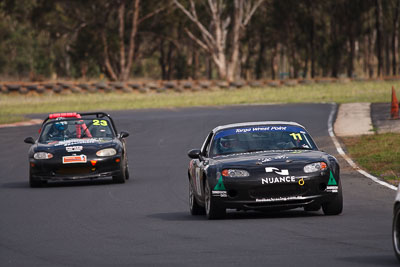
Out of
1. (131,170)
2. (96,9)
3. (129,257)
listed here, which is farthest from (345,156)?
(96,9)

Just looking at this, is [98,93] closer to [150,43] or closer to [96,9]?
[96,9]

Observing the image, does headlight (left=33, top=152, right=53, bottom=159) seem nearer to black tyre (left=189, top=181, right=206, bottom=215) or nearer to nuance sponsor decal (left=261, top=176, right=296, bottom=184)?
black tyre (left=189, top=181, right=206, bottom=215)

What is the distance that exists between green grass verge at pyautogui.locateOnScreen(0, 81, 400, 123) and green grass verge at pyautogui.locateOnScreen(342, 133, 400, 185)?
22032 mm

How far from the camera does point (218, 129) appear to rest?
14.0 m

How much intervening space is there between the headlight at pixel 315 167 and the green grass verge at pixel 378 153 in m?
5.64

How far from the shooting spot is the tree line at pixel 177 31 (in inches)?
2972

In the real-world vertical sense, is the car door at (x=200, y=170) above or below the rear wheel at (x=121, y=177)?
above

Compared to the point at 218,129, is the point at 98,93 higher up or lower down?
lower down

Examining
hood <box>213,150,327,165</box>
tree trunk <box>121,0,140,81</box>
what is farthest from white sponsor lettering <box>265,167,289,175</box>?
tree trunk <box>121,0,140,81</box>

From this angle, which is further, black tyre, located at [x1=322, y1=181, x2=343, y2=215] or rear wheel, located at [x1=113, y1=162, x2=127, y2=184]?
rear wheel, located at [x1=113, y1=162, x2=127, y2=184]

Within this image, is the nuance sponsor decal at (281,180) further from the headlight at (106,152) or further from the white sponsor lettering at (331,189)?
the headlight at (106,152)

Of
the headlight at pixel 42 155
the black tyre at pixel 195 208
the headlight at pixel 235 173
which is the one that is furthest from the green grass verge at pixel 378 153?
the headlight at pixel 42 155

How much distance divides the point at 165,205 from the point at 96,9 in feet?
207

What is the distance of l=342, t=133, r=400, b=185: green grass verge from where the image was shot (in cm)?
2023
